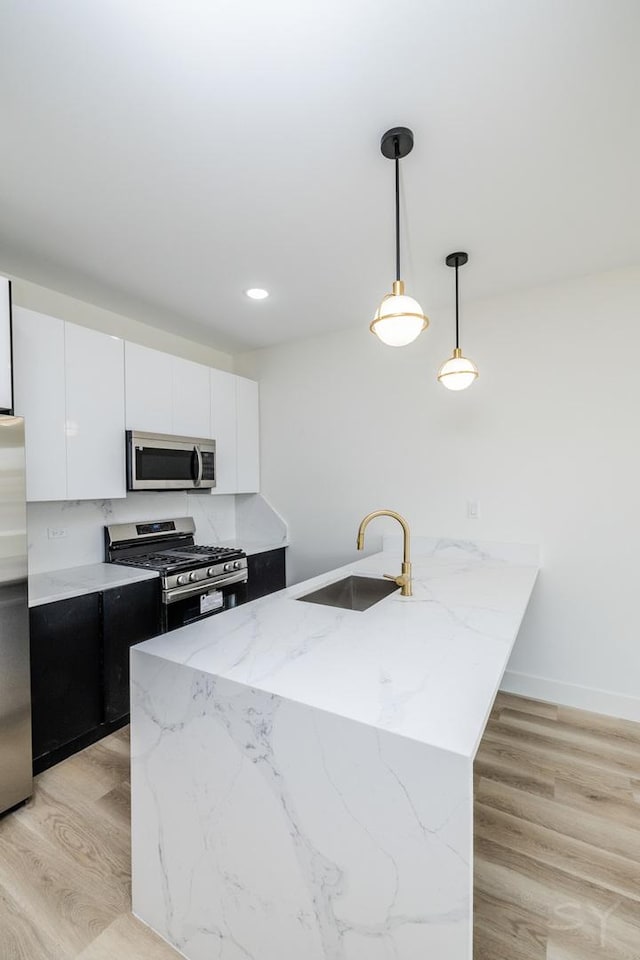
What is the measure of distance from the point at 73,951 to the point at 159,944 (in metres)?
0.25

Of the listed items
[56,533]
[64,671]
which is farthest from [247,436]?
[64,671]

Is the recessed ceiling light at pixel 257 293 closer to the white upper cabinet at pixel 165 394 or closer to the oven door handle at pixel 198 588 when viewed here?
the white upper cabinet at pixel 165 394

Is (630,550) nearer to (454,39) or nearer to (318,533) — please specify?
(318,533)

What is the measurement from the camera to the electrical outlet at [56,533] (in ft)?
8.61

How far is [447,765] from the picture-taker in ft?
2.77

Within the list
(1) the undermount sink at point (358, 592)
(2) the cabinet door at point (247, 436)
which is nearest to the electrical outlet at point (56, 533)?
(2) the cabinet door at point (247, 436)

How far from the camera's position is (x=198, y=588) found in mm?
2777

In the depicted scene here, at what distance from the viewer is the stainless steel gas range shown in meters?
2.64

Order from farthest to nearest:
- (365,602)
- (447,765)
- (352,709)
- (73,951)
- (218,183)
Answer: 1. (365,602)
2. (218,183)
3. (73,951)
4. (352,709)
5. (447,765)

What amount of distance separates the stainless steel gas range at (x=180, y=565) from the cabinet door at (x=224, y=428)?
0.50 metres

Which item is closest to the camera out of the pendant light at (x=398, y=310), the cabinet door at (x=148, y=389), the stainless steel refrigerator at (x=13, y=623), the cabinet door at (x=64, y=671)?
the pendant light at (x=398, y=310)

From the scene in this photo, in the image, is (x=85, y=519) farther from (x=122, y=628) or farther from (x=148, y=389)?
(x=148, y=389)

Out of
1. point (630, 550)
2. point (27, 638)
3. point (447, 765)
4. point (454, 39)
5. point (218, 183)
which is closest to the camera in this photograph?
point (447, 765)

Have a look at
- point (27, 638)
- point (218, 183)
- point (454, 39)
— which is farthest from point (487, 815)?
point (218, 183)
